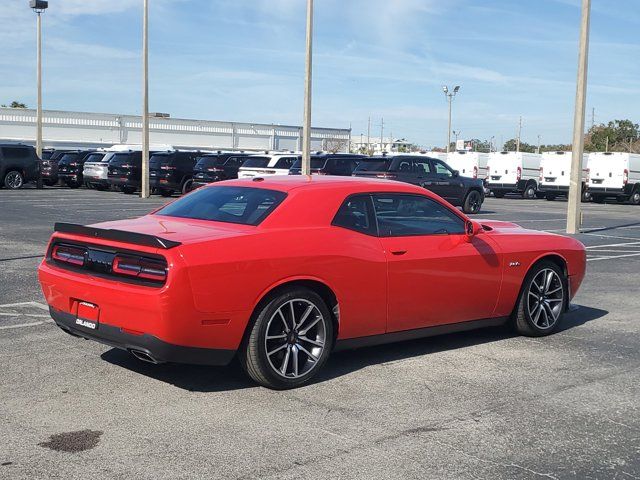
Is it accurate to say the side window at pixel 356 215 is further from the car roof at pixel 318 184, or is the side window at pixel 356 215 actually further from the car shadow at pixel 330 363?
the car shadow at pixel 330 363

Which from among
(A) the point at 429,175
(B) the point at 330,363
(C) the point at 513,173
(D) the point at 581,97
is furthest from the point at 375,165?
(B) the point at 330,363

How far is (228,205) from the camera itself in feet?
22.5

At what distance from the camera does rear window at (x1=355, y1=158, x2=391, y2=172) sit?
2528cm

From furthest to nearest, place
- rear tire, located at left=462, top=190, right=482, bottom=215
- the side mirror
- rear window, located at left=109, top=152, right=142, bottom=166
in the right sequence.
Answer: rear window, located at left=109, top=152, right=142, bottom=166
rear tire, located at left=462, top=190, right=482, bottom=215
the side mirror

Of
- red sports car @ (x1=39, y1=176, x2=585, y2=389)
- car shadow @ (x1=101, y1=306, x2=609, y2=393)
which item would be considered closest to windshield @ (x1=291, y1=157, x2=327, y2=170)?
car shadow @ (x1=101, y1=306, x2=609, y2=393)

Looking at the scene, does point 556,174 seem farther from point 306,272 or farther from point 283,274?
point 283,274

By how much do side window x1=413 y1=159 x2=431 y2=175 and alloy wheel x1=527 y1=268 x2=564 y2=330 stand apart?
57.4 feet

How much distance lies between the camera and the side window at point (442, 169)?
1030 inches

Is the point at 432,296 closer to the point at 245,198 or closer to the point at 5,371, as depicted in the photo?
the point at 245,198

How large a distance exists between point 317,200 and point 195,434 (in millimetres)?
2231

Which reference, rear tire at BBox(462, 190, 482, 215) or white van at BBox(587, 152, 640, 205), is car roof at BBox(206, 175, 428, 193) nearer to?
rear tire at BBox(462, 190, 482, 215)

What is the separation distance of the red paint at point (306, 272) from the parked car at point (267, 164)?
21.8 m

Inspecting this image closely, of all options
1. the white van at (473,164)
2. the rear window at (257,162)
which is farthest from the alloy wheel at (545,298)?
the white van at (473,164)

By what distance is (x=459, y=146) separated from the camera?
75.8m
